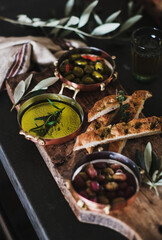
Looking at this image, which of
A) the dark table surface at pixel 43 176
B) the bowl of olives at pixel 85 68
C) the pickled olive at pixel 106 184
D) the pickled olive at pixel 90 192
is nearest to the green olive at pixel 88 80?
the bowl of olives at pixel 85 68

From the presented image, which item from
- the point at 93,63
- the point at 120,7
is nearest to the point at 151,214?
the point at 93,63

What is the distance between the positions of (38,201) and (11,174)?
0.20 m

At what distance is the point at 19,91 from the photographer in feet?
4.86

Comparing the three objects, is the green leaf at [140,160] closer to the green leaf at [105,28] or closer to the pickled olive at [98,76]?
the pickled olive at [98,76]

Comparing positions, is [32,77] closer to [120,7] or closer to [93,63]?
[93,63]

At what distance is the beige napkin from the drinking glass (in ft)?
1.03

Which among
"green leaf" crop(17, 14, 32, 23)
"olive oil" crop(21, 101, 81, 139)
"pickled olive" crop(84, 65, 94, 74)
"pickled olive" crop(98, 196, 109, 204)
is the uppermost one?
"green leaf" crop(17, 14, 32, 23)

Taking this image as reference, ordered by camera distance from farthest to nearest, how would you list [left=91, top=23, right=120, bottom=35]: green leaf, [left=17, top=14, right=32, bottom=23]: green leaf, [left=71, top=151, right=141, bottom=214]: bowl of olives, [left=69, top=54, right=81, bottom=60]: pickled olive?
[left=17, top=14, right=32, bottom=23]: green leaf, [left=91, top=23, right=120, bottom=35]: green leaf, [left=69, top=54, right=81, bottom=60]: pickled olive, [left=71, top=151, right=141, bottom=214]: bowl of olives

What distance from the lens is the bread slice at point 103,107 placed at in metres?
1.35

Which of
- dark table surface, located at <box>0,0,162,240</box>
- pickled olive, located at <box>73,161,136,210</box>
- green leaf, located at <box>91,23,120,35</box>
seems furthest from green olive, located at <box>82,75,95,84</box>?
pickled olive, located at <box>73,161,136,210</box>

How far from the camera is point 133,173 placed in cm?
112

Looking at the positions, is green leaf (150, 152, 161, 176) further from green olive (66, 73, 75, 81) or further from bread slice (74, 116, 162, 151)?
green olive (66, 73, 75, 81)

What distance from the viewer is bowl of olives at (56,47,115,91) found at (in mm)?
1463

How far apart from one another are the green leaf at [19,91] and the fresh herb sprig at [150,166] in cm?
58
